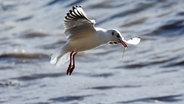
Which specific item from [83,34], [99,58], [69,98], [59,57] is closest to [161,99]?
[69,98]

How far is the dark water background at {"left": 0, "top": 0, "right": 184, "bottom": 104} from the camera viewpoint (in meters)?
11.1

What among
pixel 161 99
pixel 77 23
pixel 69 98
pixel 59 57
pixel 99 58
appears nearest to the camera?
pixel 77 23

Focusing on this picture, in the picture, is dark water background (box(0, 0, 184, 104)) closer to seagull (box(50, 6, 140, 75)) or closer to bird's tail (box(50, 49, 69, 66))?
bird's tail (box(50, 49, 69, 66))

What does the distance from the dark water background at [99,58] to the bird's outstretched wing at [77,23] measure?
9.08ft

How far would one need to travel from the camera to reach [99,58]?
45.0 ft

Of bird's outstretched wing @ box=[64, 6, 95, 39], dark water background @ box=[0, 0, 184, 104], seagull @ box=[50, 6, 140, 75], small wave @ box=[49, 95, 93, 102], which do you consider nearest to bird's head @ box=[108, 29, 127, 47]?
seagull @ box=[50, 6, 140, 75]

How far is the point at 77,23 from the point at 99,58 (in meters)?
6.03

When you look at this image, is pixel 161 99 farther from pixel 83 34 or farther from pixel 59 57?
pixel 83 34

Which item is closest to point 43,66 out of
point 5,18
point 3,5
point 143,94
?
point 143,94

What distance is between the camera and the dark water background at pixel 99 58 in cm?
1107

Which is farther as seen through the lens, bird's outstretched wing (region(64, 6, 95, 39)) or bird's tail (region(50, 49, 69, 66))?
bird's tail (region(50, 49, 69, 66))

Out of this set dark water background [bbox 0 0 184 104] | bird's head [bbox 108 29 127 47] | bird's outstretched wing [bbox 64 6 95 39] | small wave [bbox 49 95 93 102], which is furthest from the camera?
dark water background [bbox 0 0 184 104]

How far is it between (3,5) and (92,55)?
18.7 ft

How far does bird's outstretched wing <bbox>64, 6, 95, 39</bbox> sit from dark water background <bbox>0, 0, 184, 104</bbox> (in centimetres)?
277
